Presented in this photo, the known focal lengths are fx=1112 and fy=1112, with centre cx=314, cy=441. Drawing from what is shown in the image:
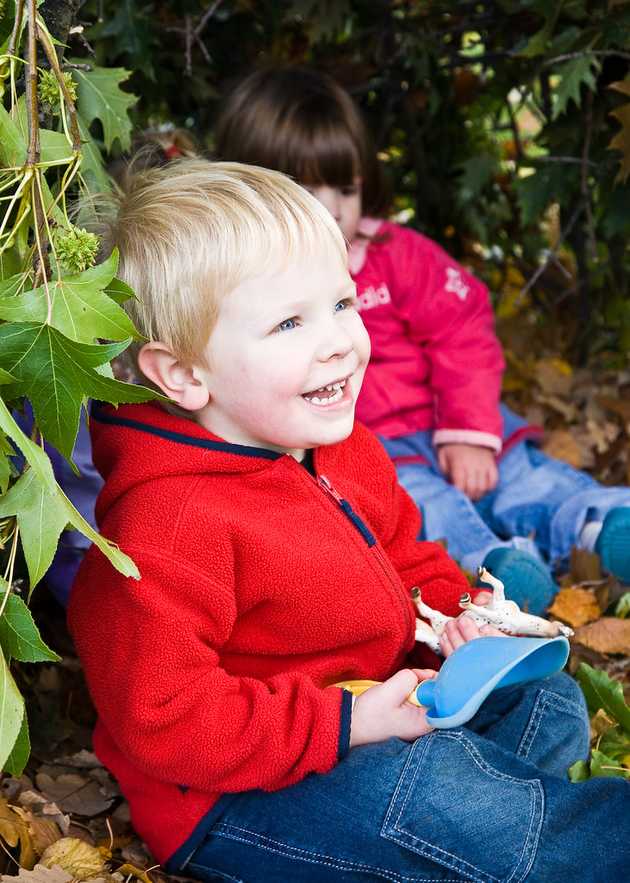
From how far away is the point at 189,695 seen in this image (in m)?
1.68

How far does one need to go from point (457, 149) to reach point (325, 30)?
3.35 ft

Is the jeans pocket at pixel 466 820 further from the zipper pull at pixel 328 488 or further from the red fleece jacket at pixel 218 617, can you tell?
the zipper pull at pixel 328 488

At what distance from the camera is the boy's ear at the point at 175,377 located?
1.83 meters

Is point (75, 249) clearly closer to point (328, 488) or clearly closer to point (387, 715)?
point (328, 488)

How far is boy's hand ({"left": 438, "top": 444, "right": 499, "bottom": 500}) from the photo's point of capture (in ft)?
10.0

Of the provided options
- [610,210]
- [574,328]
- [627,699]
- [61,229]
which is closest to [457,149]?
[574,328]

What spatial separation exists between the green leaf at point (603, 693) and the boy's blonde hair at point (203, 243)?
0.96 metres

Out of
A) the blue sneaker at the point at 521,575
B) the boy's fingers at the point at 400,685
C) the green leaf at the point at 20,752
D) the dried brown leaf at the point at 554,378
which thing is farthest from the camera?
the dried brown leaf at the point at 554,378

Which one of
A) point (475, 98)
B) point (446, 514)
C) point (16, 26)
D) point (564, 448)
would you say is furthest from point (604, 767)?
point (475, 98)

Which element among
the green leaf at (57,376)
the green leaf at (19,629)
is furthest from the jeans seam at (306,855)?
the green leaf at (57,376)

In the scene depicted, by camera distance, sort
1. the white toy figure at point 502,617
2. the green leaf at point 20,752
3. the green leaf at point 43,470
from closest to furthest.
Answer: the green leaf at point 43,470, the green leaf at point 20,752, the white toy figure at point 502,617

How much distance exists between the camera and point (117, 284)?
1548 mm

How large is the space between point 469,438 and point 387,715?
1410 mm

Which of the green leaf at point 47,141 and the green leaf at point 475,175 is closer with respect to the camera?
the green leaf at point 47,141
